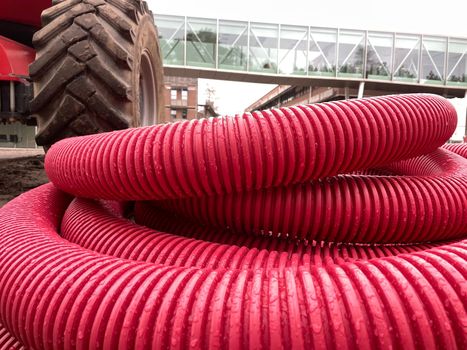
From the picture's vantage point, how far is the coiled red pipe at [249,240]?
0.62m

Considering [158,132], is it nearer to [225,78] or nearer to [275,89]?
[225,78]

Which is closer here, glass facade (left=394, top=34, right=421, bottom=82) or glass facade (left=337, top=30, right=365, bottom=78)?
glass facade (left=337, top=30, right=365, bottom=78)

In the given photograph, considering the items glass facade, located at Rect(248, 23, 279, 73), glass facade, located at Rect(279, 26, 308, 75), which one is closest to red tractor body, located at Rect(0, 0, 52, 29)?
glass facade, located at Rect(248, 23, 279, 73)

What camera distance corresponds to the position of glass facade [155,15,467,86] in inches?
504

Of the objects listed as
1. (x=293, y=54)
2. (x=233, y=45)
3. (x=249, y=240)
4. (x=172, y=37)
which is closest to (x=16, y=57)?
(x=249, y=240)

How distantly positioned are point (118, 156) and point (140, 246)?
27 centimetres

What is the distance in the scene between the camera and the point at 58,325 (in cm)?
73

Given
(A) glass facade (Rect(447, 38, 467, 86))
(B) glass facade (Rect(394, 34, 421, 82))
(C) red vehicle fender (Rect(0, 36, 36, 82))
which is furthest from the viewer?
(A) glass facade (Rect(447, 38, 467, 86))

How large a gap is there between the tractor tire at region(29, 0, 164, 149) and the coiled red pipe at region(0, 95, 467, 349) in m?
0.36

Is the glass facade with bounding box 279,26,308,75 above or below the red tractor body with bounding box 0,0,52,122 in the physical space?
above

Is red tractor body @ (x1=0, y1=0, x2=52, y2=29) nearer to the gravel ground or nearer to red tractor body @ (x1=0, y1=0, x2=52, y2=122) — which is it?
red tractor body @ (x1=0, y1=0, x2=52, y2=122)

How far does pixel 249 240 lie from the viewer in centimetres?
134

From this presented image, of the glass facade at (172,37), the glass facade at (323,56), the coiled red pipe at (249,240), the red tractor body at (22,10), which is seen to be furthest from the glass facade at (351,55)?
the coiled red pipe at (249,240)

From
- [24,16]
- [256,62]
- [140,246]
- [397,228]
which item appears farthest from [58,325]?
[256,62]
